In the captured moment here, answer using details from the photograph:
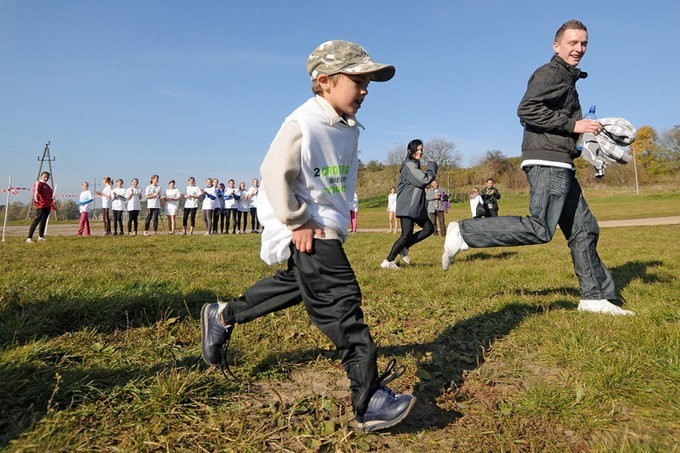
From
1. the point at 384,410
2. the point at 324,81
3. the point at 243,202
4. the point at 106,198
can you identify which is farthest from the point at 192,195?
the point at 384,410

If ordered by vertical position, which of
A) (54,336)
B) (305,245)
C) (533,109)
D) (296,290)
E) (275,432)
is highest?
(533,109)

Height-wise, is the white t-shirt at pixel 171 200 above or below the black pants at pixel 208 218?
above

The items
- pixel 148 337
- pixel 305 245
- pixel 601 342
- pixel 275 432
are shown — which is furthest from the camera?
pixel 148 337

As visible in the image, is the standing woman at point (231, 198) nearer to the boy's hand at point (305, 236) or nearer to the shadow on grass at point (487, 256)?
the shadow on grass at point (487, 256)

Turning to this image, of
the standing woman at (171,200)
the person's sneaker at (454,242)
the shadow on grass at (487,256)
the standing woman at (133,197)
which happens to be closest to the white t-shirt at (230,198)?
the standing woman at (171,200)

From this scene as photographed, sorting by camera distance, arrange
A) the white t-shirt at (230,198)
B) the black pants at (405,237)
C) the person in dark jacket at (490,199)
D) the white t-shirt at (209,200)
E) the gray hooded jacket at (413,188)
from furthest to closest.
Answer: the white t-shirt at (230,198)
the white t-shirt at (209,200)
the person in dark jacket at (490,199)
the black pants at (405,237)
the gray hooded jacket at (413,188)

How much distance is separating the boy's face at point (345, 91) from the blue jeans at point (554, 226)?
7.27ft

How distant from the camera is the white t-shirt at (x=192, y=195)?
61.5 feet

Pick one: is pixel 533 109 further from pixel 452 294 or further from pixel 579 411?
pixel 579 411

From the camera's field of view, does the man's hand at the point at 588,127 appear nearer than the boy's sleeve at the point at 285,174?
No

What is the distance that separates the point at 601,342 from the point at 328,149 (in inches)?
86.2

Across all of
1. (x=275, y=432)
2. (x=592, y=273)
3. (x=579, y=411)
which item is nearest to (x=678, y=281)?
(x=592, y=273)

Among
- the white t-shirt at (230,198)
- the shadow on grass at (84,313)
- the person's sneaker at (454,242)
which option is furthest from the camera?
the white t-shirt at (230,198)

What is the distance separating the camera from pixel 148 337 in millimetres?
3223
